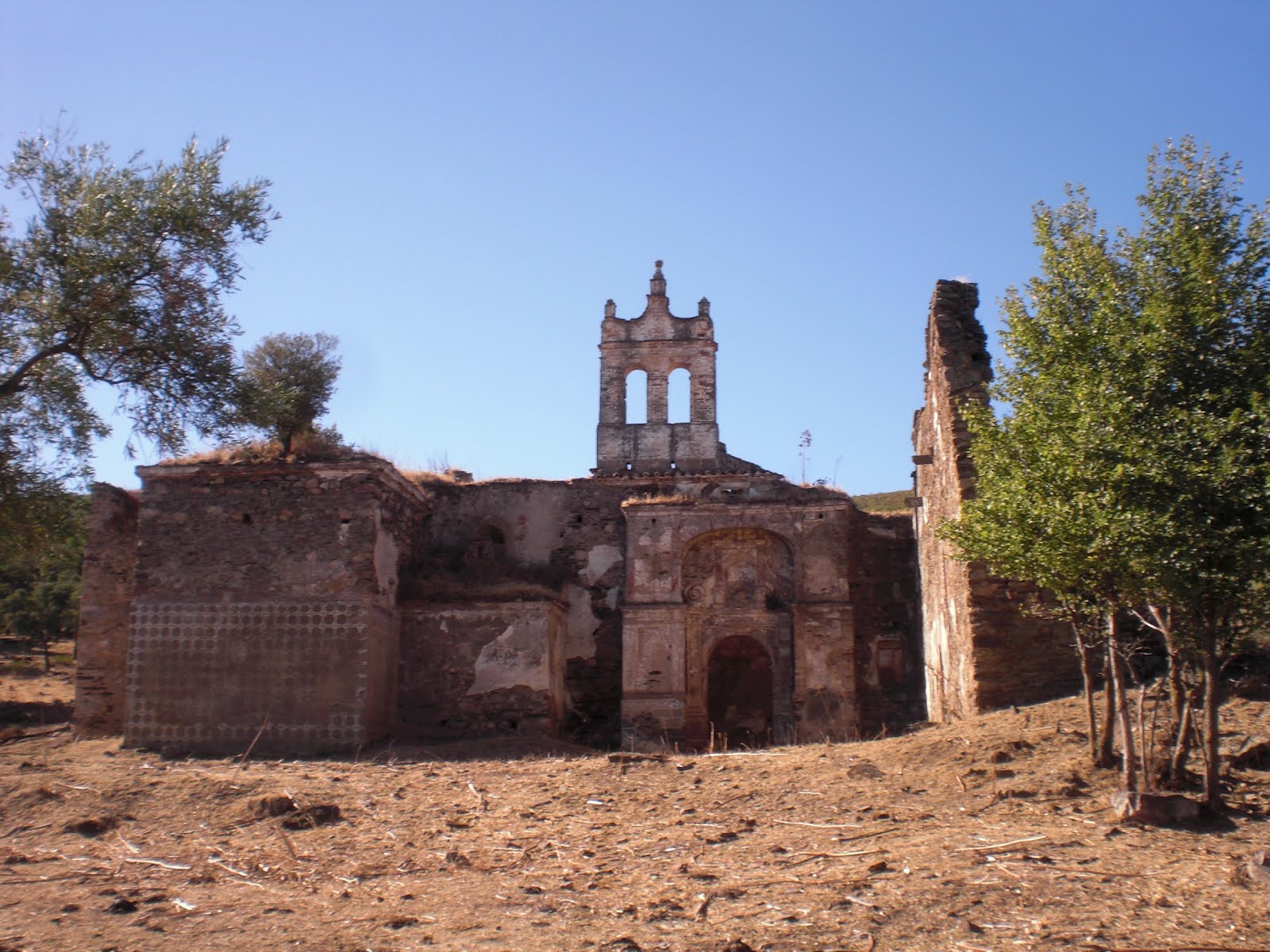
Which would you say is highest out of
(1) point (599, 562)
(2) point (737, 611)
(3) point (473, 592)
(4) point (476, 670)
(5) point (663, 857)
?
(1) point (599, 562)

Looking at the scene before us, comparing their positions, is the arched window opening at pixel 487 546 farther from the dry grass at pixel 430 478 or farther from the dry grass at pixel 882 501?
the dry grass at pixel 882 501

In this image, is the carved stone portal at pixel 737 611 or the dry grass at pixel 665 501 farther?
the dry grass at pixel 665 501

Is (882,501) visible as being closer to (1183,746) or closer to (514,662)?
(514,662)

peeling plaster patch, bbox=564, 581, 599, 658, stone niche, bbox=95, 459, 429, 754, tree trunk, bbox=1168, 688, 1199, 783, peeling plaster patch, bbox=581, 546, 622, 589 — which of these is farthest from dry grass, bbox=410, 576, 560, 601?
tree trunk, bbox=1168, 688, 1199, 783

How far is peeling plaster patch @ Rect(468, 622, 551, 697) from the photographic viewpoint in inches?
692

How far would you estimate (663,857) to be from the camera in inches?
328

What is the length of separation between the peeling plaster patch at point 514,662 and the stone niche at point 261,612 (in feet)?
4.60

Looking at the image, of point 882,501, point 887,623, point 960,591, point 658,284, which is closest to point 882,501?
point 882,501

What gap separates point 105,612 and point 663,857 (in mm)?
13248

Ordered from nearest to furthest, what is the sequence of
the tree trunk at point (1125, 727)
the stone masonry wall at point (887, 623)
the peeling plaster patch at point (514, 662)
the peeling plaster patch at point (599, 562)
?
the tree trunk at point (1125, 727), the peeling plaster patch at point (514, 662), the stone masonry wall at point (887, 623), the peeling plaster patch at point (599, 562)

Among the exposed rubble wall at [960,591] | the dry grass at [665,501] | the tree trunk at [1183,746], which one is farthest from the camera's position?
the dry grass at [665,501]

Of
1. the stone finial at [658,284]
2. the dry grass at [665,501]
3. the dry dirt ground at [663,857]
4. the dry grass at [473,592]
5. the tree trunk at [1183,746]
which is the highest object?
the stone finial at [658,284]

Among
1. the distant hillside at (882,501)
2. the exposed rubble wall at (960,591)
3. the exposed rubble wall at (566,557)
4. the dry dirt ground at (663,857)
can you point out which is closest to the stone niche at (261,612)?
the exposed rubble wall at (566,557)

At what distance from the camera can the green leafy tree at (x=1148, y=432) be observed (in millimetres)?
7875
